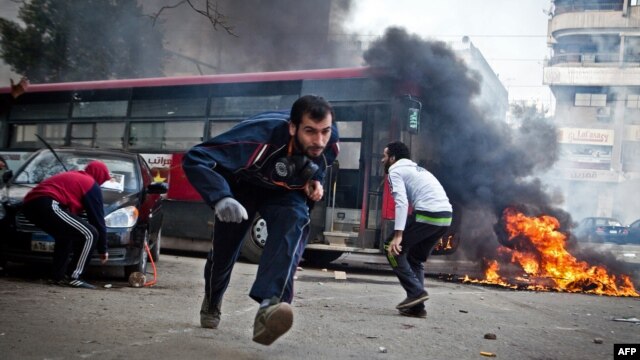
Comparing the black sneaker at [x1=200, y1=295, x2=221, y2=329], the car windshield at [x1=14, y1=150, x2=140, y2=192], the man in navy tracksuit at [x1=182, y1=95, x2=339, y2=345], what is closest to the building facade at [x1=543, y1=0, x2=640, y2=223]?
the car windshield at [x1=14, y1=150, x2=140, y2=192]

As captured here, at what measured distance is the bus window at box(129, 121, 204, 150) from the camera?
42.6ft

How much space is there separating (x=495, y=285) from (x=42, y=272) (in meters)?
6.05

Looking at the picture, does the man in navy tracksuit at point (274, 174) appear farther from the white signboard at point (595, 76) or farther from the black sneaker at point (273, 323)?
the white signboard at point (595, 76)

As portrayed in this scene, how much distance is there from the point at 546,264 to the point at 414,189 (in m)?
5.11

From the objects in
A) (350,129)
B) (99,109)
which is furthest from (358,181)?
(99,109)

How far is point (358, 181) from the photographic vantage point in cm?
1144

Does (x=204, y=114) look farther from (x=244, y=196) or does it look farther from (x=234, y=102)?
(x=244, y=196)

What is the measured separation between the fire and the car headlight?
5.06 m

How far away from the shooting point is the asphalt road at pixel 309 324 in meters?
4.42

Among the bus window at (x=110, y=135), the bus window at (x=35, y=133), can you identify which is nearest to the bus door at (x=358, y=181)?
the bus window at (x=110, y=135)

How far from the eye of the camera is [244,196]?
467cm

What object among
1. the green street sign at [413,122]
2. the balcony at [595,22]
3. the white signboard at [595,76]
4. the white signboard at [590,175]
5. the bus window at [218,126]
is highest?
the balcony at [595,22]

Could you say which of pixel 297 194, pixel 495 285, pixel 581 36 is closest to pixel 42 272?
pixel 297 194

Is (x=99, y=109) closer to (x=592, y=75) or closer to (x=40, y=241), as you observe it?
(x=40, y=241)
